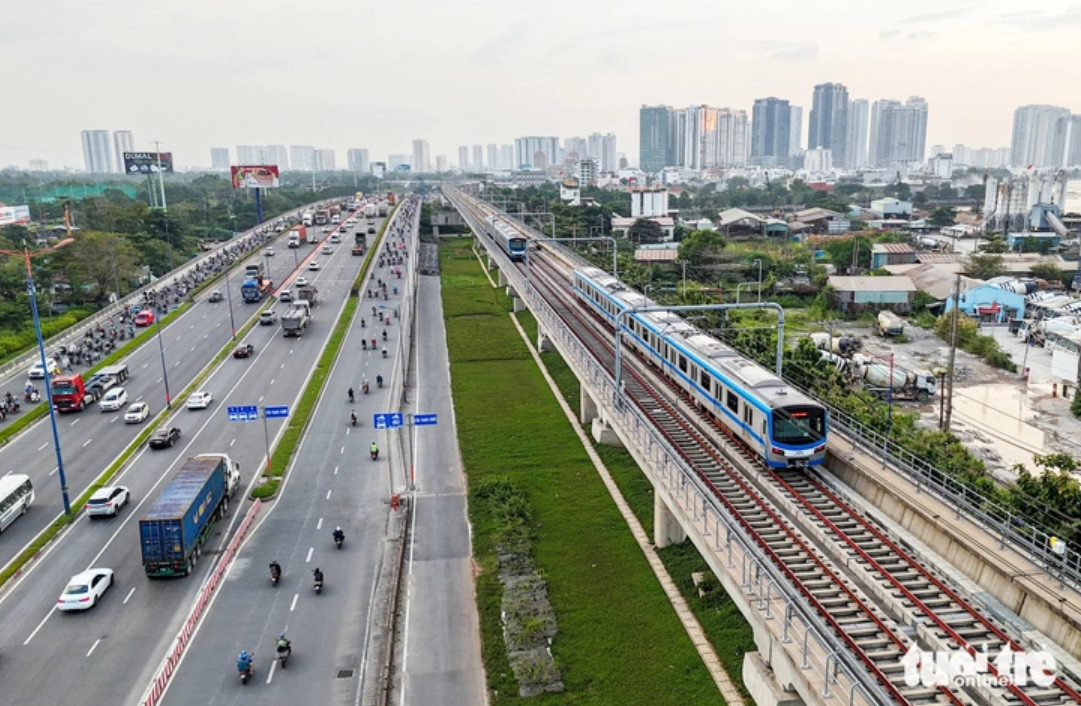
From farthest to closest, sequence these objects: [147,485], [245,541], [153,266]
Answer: [153,266], [147,485], [245,541]

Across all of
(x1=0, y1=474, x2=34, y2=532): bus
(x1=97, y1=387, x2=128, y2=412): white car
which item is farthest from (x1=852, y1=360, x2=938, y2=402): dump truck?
(x1=97, y1=387, x2=128, y2=412): white car

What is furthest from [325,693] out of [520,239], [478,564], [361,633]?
[520,239]

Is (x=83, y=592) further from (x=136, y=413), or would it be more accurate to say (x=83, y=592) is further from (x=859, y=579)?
(x=859, y=579)

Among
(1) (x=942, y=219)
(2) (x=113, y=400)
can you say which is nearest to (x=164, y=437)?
(2) (x=113, y=400)

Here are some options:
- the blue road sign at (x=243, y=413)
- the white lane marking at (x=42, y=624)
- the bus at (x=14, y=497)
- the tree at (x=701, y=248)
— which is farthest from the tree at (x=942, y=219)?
the white lane marking at (x=42, y=624)

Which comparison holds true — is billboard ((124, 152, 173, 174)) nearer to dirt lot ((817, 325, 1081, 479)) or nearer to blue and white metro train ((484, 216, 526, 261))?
blue and white metro train ((484, 216, 526, 261))

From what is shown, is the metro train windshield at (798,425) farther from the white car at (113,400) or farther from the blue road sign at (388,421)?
the white car at (113,400)

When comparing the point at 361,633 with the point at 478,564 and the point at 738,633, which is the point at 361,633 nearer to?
the point at 478,564
